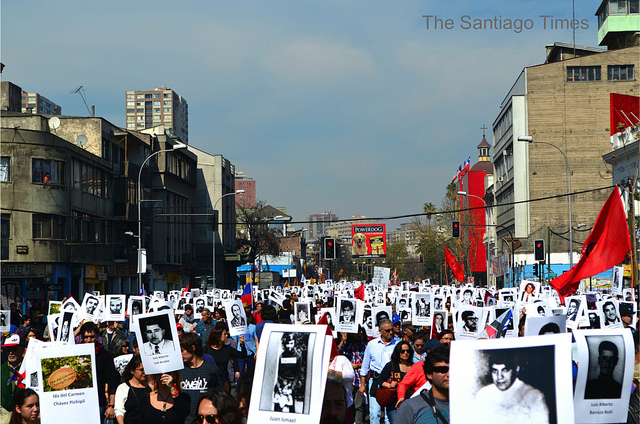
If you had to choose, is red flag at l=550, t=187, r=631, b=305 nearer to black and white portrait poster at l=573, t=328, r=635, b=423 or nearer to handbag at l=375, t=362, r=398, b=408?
handbag at l=375, t=362, r=398, b=408

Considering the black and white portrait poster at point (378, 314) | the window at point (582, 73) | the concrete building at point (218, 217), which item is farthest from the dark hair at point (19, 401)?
the concrete building at point (218, 217)

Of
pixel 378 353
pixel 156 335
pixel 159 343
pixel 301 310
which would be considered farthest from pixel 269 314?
pixel 301 310

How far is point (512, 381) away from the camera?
4.29 m

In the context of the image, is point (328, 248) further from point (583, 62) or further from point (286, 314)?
point (583, 62)

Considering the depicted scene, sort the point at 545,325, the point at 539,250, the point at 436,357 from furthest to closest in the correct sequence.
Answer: the point at 539,250, the point at 545,325, the point at 436,357

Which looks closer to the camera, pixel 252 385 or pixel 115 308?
pixel 252 385

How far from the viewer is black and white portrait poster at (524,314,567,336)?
29.2ft

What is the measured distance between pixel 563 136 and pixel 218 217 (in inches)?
1315

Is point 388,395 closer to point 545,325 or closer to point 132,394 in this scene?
point 545,325

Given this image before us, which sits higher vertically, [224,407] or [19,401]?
[224,407]

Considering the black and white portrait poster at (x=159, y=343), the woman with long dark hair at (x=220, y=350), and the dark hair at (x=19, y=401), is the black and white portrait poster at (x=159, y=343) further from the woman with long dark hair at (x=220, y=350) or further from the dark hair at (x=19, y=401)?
the woman with long dark hair at (x=220, y=350)

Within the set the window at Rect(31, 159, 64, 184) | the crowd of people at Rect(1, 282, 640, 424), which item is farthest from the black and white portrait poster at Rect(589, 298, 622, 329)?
the window at Rect(31, 159, 64, 184)

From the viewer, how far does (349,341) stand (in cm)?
1342

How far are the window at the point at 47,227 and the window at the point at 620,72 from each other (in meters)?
48.5
